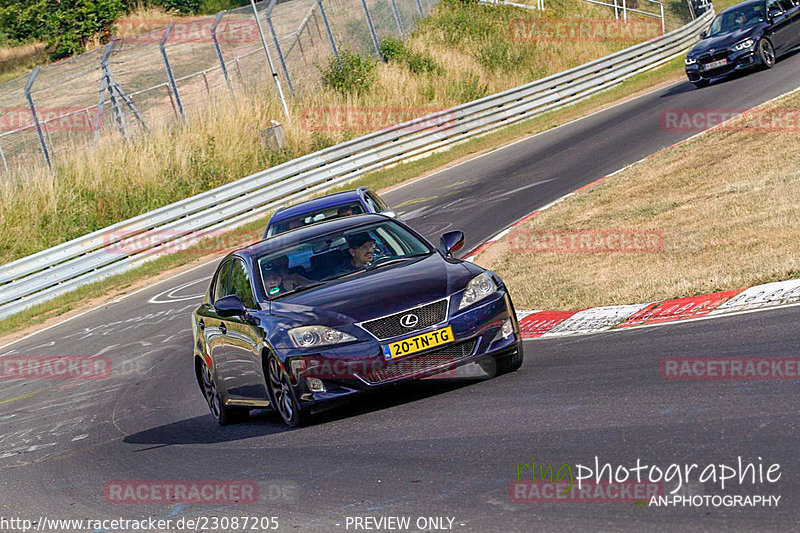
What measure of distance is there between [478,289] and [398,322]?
79 cm

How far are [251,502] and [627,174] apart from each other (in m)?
13.9

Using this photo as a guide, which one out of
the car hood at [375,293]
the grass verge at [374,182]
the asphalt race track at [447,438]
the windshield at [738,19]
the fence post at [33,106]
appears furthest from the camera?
the windshield at [738,19]

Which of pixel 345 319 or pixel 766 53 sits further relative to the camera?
pixel 766 53

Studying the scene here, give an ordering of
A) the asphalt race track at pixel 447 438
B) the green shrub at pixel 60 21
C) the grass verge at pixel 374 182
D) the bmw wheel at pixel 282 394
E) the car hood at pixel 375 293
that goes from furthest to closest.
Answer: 1. the green shrub at pixel 60 21
2. the grass verge at pixel 374 182
3. the bmw wheel at pixel 282 394
4. the car hood at pixel 375 293
5. the asphalt race track at pixel 447 438

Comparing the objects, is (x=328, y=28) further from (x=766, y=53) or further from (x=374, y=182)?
(x=766, y=53)

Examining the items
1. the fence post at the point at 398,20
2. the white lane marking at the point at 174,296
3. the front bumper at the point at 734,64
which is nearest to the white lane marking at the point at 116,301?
the white lane marking at the point at 174,296

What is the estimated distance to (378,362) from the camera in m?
8.00

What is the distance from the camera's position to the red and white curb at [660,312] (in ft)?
30.3

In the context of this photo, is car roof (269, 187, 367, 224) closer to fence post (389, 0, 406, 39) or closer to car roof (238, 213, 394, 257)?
car roof (238, 213, 394, 257)

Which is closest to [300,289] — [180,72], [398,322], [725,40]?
[398,322]

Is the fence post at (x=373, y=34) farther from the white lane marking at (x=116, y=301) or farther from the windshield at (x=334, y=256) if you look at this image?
the windshield at (x=334, y=256)

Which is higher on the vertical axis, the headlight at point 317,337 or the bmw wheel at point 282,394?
the headlight at point 317,337

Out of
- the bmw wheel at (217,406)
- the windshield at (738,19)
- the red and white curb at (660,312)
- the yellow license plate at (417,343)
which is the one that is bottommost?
the windshield at (738,19)

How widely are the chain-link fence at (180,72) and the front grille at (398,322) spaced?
2123 centimetres
